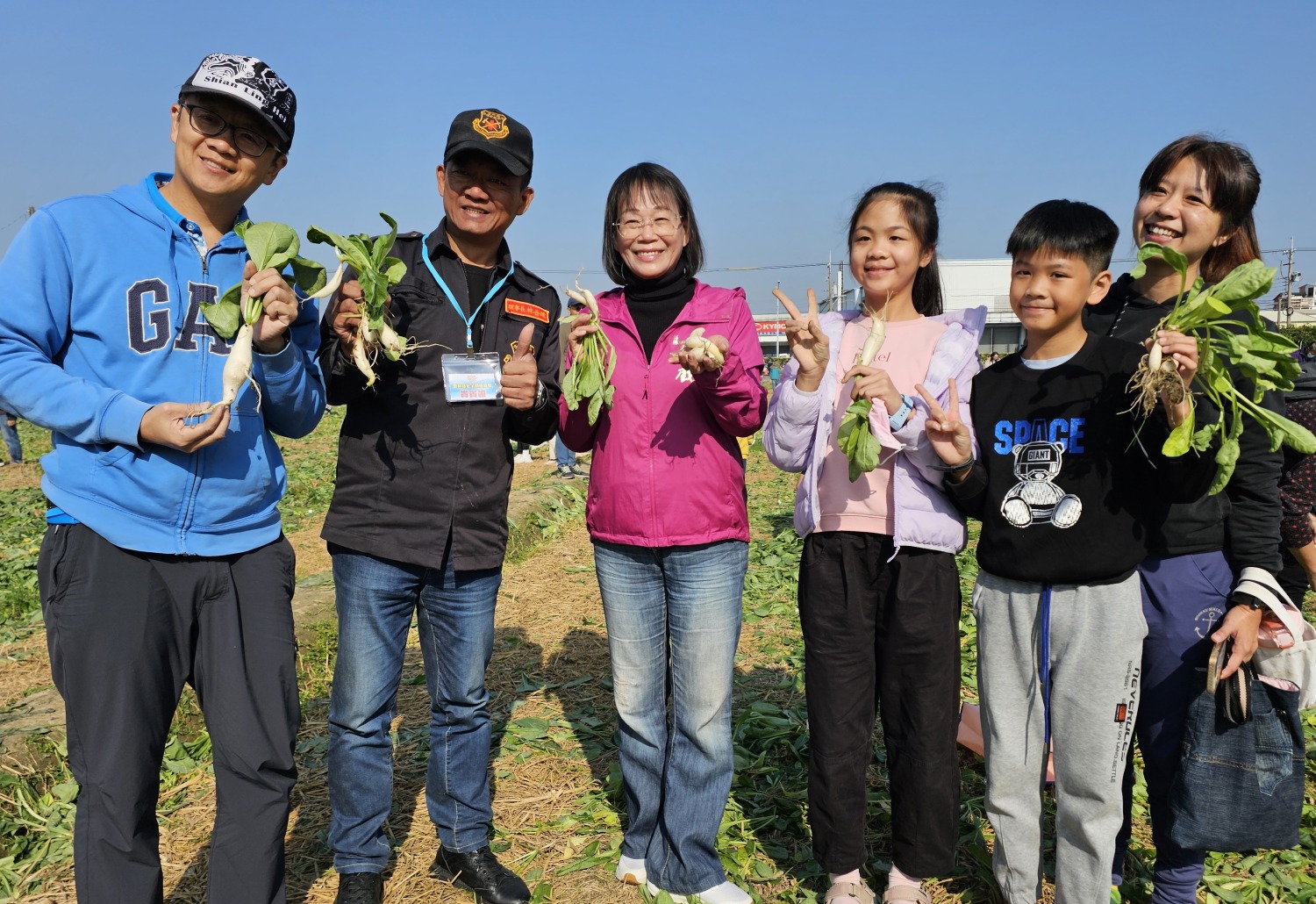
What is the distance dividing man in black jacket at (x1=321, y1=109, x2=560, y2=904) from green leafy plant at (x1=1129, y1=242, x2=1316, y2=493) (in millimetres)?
1949

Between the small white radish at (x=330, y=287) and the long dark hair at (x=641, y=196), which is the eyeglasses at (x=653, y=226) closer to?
the long dark hair at (x=641, y=196)

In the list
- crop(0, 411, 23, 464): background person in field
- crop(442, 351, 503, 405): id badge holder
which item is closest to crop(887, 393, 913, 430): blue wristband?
crop(442, 351, 503, 405): id badge holder

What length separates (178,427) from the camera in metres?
2.19

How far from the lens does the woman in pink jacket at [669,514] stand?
2934 mm

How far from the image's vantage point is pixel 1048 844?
130 inches

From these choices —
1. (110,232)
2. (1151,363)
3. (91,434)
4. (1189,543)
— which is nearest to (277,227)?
(110,232)

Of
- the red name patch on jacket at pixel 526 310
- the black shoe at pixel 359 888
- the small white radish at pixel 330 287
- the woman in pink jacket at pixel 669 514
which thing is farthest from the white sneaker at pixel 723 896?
the small white radish at pixel 330 287

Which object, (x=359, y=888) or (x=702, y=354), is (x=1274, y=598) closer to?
(x=702, y=354)

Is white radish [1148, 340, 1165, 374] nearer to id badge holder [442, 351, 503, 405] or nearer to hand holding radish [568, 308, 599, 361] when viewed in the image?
hand holding radish [568, 308, 599, 361]

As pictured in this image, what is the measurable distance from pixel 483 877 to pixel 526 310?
2123 millimetres

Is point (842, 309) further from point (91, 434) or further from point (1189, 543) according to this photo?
point (91, 434)

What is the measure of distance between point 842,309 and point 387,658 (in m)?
2.09

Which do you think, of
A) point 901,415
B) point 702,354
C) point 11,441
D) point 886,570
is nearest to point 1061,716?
point 886,570

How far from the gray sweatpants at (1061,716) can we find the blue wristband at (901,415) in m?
0.58
